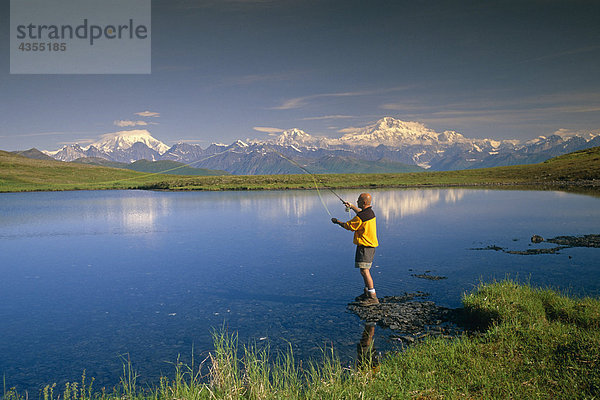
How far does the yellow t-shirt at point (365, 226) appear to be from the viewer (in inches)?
493

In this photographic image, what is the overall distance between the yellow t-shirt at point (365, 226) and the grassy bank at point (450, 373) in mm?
3798

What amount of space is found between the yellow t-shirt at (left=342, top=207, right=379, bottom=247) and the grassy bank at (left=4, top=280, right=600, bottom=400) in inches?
150

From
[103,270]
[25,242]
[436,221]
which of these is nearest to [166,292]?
[103,270]

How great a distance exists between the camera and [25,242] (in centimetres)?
2794

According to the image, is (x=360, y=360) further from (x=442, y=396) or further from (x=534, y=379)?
(x=534, y=379)

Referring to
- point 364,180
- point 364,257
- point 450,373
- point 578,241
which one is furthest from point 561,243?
point 364,180

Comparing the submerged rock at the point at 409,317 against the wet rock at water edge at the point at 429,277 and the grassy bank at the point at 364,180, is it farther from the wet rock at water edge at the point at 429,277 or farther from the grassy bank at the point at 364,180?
the grassy bank at the point at 364,180

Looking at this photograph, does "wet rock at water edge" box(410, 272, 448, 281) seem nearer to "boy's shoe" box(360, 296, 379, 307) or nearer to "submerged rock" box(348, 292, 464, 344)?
"submerged rock" box(348, 292, 464, 344)

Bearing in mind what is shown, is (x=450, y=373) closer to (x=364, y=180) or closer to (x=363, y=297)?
(x=363, y=297)

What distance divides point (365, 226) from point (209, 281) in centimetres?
803

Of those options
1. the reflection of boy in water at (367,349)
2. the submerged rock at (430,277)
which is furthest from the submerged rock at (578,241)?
the reflection of boy in water at (367,349)

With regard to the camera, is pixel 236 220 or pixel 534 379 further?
pixel 236 220

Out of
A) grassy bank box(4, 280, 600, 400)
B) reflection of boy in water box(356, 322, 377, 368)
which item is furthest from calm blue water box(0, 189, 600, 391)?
grassy bank box(4, 280, 600, 400)

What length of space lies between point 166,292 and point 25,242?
19001 millimetres
